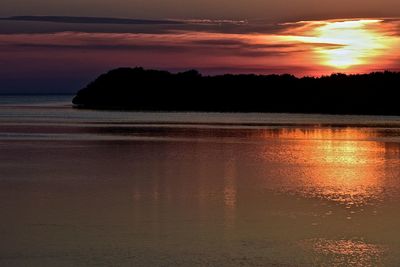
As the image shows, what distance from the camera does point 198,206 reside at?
53.5ft

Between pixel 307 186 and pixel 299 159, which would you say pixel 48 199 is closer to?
pixel 307 186

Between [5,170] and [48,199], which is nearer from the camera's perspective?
[48,199]

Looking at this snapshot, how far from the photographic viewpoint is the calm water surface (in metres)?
12.2

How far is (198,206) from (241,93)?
3501 inches

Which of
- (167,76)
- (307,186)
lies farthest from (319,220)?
(167,76)

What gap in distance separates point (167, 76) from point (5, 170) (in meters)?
94.3

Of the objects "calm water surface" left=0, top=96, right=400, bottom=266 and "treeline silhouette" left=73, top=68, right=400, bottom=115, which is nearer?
"calm water surface" left=0, top=96, right=400, bottom=266

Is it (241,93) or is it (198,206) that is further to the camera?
(241,93)

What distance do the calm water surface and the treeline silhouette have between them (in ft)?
174

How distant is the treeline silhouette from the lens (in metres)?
87.5

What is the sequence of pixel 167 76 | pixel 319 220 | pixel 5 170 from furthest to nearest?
pixel 167 76
pixel 5 170
pixel 319 220

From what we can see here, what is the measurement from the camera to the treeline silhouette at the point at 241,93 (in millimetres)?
87500

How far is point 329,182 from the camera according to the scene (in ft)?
67.3

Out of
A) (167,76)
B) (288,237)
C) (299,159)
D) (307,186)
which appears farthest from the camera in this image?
(167,76)
